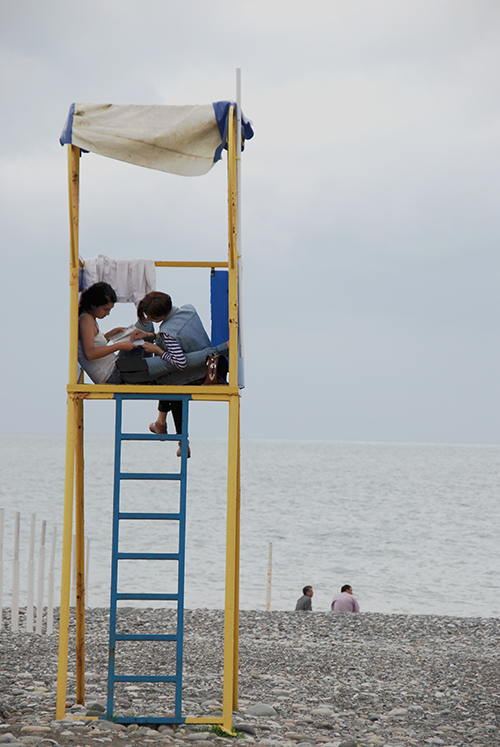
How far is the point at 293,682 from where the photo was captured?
866cm

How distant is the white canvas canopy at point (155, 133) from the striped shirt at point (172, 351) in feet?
4.56

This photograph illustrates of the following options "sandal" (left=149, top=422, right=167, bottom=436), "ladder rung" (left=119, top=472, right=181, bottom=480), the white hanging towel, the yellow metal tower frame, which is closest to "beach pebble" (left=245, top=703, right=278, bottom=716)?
the yellow metal tower frame

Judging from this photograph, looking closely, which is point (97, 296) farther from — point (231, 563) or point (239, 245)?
point (231, 563)

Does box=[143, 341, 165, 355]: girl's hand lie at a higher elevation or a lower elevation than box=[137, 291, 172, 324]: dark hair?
lower

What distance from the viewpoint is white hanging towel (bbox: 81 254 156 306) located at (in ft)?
21.5

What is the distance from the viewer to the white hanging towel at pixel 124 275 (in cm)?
655

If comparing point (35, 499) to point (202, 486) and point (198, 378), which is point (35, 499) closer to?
point (202, 486)

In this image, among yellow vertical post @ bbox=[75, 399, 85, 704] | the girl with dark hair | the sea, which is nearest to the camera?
the girl with dark hair

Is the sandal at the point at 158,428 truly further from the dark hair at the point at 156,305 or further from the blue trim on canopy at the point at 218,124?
the blue trim on canopy at the point at 218,124

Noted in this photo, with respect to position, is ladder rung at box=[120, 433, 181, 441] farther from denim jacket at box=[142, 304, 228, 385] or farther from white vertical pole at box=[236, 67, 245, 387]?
white vertical pole at box=[236, 67, 245, 387]

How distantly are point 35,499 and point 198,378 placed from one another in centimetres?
5011

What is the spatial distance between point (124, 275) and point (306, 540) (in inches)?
1277

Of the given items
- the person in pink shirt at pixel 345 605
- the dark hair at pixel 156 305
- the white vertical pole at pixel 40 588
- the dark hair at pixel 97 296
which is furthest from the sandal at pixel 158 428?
the person in pink shirt at pixel 345 605

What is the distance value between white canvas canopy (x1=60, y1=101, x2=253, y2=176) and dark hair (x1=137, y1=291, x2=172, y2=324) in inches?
41.8
